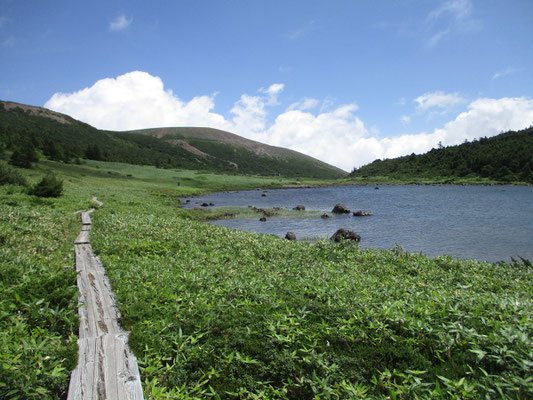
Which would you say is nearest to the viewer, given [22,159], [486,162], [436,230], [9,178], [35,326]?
[35,326]

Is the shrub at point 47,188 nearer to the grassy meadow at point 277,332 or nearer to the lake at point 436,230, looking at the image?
the lake at point 436,230

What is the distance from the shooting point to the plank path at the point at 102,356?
16.8 feet

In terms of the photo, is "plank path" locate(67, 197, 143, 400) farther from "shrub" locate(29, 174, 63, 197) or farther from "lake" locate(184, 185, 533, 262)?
"shrub" locate(29, 174, 63, 197)

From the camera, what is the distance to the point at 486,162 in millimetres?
151875

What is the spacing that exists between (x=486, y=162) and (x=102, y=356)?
19156cm

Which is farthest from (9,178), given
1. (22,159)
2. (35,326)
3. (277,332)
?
(277,332)

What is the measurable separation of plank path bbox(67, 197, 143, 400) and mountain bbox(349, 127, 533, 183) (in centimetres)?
15801

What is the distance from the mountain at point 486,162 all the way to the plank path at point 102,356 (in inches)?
6221

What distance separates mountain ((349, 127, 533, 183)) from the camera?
5295 inches

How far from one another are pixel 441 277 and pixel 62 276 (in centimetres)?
1459

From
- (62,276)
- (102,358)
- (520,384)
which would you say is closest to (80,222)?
(62,276)

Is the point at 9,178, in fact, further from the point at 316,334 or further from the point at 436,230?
the point at 436,230

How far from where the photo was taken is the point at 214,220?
45500mm

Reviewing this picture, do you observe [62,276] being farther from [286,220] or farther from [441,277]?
[286,220]
